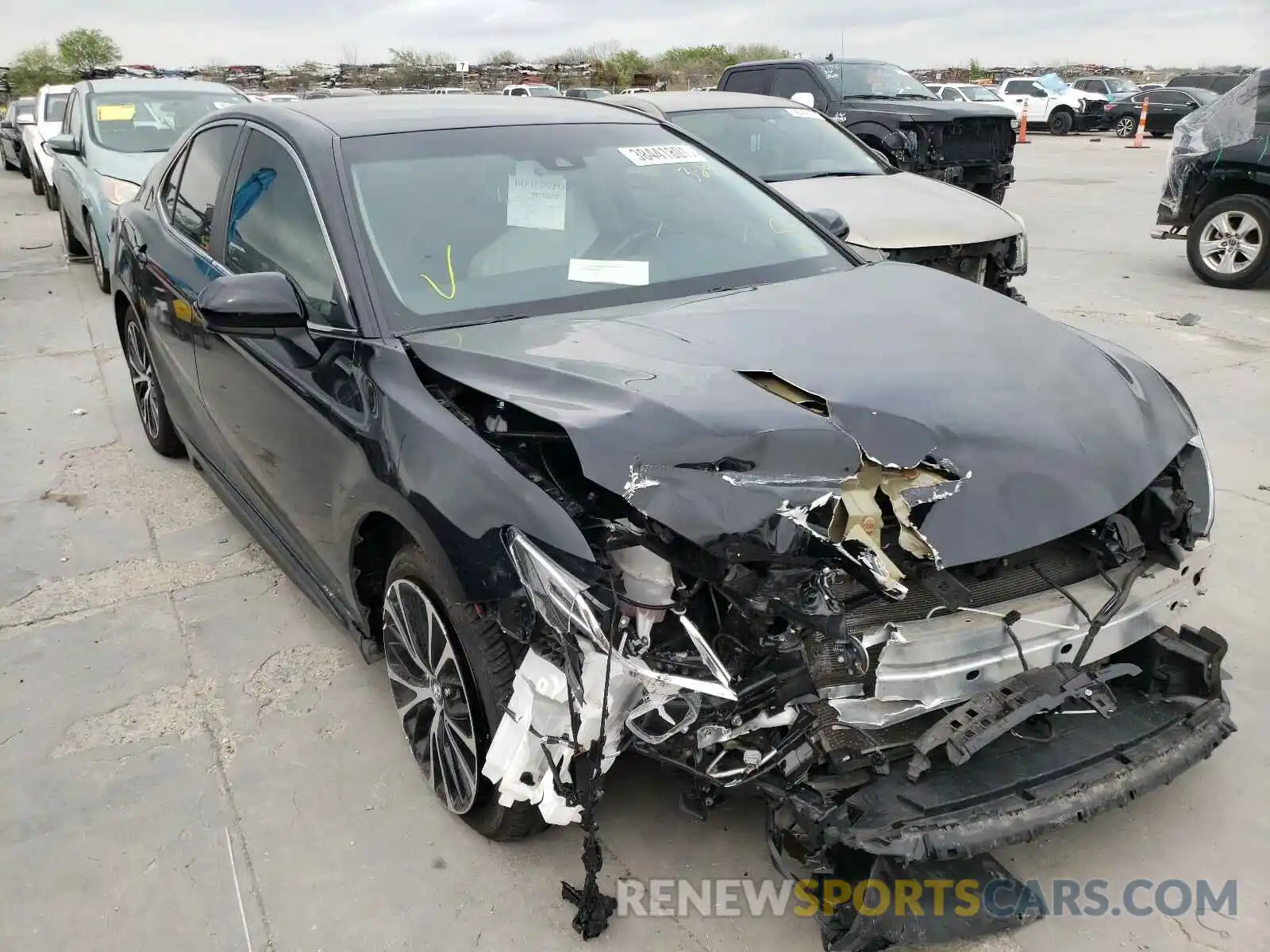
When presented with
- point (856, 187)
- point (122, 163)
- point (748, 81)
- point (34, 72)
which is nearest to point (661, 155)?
point (856, 187)

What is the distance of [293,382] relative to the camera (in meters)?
2.89

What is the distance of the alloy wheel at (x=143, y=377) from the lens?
4.81m

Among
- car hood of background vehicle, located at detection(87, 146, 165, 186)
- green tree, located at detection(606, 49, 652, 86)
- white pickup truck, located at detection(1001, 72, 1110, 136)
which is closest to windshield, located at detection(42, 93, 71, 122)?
car hood of background vehicle, located at detection(87, 146, 165, 186)

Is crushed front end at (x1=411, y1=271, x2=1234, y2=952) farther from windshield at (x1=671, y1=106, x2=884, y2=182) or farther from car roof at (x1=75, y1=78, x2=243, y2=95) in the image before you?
car roof at (x1=75, y1=78, x2=243, y2=95)

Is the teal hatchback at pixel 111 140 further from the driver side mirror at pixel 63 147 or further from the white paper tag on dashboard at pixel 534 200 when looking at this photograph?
the white paper tag on dashboard at pixel 534 200

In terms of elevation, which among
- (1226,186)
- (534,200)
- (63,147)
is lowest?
(1226,186)

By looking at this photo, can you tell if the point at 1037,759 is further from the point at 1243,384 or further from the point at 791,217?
the point at 1243,384

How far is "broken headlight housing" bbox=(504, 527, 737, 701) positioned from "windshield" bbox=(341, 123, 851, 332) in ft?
3.10

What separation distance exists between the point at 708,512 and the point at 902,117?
9099 millimetres

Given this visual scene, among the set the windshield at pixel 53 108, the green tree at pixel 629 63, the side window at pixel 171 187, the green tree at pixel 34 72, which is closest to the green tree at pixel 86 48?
the green tree at pixel 34 72

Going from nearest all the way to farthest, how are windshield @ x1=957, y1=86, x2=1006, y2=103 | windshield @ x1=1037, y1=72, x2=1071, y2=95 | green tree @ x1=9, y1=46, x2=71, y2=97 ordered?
windshield @ x1=957, y1=86, x2=1006, y2=103 < windshield @ x1=1037, y1=72, x2=1071, y2=95 < green tree @ x1=9, y1=46, x2=71, y2=97

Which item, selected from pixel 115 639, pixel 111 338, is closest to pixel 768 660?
pixel 115 639

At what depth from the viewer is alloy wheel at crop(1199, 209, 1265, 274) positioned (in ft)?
26.8

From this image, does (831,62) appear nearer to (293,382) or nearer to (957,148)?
(957,148)
